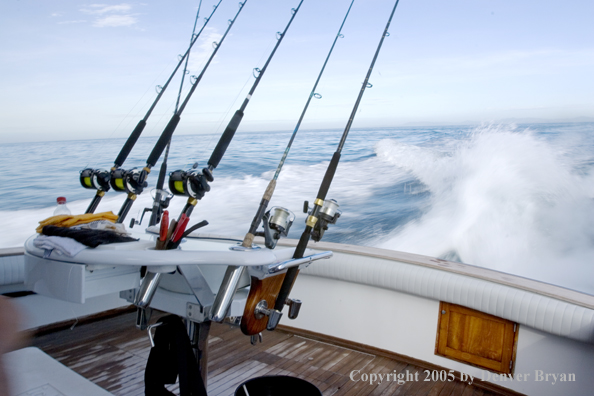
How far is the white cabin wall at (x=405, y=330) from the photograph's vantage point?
1.66 metres

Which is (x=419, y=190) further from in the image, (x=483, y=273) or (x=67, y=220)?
(x=67, y=220)

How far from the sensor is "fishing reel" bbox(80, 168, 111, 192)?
1.73m

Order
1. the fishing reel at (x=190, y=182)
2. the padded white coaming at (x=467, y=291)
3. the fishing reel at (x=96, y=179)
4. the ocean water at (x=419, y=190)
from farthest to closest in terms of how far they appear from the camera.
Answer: the ocean water at (x=419, y=190) → the fishing reel at (x=96, y=179) → the padded white coaming at (x=467, y=291) → the fishing reel at (x=190, y=182)

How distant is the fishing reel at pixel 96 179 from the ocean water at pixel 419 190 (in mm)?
2346

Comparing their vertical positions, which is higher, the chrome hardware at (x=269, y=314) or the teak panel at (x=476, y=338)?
the chrome hardware at (x=269, y=314)

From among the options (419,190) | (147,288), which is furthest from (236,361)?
(419,190)

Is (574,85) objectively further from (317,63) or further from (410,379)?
(410,379)

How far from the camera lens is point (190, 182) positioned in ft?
4.52

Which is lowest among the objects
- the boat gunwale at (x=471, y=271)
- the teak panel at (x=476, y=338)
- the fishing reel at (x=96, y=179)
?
the teak panel at (x=476, y=338)

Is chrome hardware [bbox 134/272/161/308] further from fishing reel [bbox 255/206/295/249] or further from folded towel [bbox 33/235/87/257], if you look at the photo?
fishing reel [bbox 255/206/295/249]

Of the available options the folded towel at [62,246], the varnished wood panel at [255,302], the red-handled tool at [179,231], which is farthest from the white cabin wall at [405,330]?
the folded towel at [62,246]

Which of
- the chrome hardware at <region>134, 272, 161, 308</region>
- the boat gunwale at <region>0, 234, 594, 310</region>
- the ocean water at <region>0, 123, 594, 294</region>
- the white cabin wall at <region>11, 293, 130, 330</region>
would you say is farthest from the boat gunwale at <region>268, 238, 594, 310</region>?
the ocean water at <region>0, 123, 594, 294</region>

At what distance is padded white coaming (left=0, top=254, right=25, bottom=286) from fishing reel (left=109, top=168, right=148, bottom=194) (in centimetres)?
89

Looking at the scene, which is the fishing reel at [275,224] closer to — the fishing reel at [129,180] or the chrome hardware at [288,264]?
the chrome hardware at [288,264]
